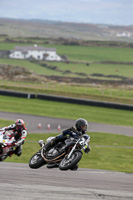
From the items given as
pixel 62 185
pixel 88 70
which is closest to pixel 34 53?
pixel 88 70

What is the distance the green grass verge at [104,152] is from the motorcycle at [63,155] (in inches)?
239

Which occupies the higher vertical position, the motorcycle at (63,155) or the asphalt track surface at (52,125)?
the motorcycle at (63,155)

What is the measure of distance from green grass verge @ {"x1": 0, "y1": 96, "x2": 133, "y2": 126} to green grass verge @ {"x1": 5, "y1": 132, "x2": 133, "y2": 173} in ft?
25.8

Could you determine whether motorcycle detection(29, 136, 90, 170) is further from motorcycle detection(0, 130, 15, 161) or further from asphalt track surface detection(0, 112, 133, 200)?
motorcycle detection(0, 130, 15, 161)

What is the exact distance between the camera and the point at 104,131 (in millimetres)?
33156

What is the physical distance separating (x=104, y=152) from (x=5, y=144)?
9997 millimetres

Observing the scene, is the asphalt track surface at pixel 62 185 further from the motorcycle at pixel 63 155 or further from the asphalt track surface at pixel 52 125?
the asphalt track surface at pixel 52 125

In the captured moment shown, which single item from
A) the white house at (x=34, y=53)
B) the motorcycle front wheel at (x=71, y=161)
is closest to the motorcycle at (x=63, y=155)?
the motorcycle front wheel at (x=71, y=161)

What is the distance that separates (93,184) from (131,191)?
138cm

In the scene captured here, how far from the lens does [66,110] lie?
42.7 metres

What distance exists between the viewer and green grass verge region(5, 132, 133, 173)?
69.9 feet

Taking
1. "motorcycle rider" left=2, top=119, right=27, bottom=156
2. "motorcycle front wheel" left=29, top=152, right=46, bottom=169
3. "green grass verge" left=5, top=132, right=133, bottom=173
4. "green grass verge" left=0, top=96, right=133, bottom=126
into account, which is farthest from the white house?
"motorcycle front wheel" left=29, top=152, right=46, bottom=169

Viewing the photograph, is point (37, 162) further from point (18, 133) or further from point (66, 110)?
point (66, 110)

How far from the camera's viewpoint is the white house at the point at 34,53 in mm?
142875
